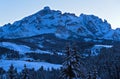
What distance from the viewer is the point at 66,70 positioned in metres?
43.1

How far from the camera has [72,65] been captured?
42625 mm

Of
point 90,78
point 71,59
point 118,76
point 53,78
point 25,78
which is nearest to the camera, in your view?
point 71,59

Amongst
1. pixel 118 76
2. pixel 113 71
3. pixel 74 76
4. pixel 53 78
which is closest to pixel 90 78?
pixel 74 76

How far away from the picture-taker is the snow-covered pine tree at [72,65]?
42219 millimetres

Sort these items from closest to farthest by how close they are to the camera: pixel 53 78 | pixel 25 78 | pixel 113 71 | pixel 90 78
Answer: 1. pixel 25 78
2. pixel 90 78
3. pixel 113 71
4. pixel 53 78

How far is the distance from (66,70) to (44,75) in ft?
513

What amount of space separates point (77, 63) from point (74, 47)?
6.84 ft

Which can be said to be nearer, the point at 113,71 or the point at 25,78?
the point at 25,78

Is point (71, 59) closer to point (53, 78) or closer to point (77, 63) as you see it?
point (77, 63)

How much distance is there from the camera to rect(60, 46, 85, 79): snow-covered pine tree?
1662 inches

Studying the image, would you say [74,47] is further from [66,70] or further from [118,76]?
[118,76]

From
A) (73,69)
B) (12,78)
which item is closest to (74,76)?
(73,69)

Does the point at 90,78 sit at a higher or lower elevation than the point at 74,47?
lower

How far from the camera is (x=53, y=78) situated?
189750mm
